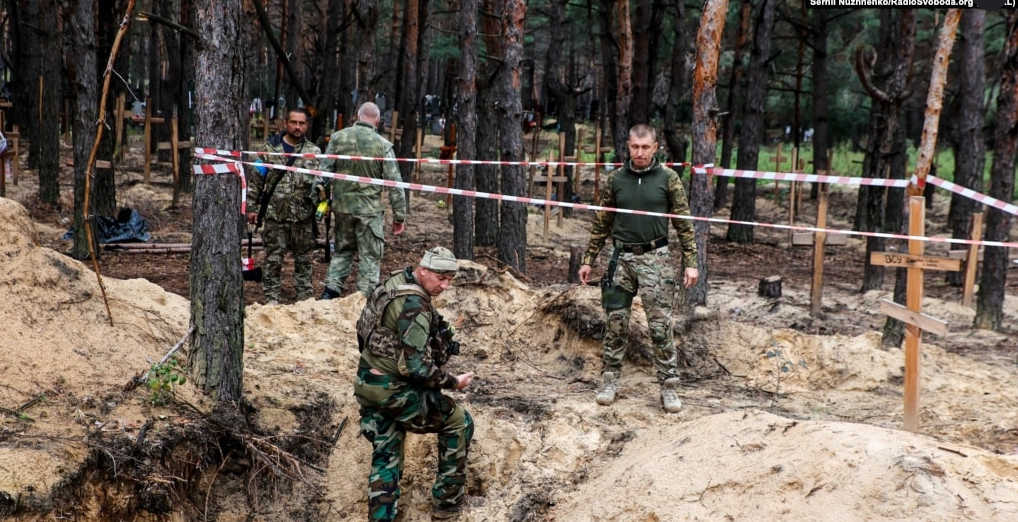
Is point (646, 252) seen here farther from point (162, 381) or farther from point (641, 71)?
point (641, 71)

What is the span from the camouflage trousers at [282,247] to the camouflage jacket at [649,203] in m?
3.86

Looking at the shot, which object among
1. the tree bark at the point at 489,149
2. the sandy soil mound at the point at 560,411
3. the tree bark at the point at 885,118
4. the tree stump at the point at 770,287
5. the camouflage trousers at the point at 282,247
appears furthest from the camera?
the tree bark at the point at 489,149

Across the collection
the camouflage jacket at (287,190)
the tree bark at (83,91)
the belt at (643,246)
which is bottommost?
the belt at (643,246)

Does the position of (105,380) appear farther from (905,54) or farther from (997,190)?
(905,54)

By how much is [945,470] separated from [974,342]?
6.80 metres

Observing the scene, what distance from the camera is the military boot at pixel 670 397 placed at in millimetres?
6395

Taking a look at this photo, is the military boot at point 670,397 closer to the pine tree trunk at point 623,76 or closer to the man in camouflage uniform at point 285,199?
the man in camouflage uniform at point 285,199

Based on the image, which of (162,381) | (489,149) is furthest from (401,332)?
(489,149)

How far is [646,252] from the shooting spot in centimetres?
632

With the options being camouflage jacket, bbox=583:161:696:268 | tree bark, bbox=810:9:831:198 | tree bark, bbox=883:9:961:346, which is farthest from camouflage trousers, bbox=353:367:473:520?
tree bark, bbox=810:9:831:198

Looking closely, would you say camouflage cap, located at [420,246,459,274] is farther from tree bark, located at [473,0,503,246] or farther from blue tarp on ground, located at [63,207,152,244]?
blue tarp on ground, located at [63,207,152,244]

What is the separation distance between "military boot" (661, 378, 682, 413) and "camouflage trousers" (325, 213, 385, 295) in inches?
136

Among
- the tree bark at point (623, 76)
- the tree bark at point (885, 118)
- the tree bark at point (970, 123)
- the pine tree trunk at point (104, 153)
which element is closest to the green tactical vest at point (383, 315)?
the pine tree trunk at point (104, 153)

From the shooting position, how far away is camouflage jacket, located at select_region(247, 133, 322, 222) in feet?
28.9
